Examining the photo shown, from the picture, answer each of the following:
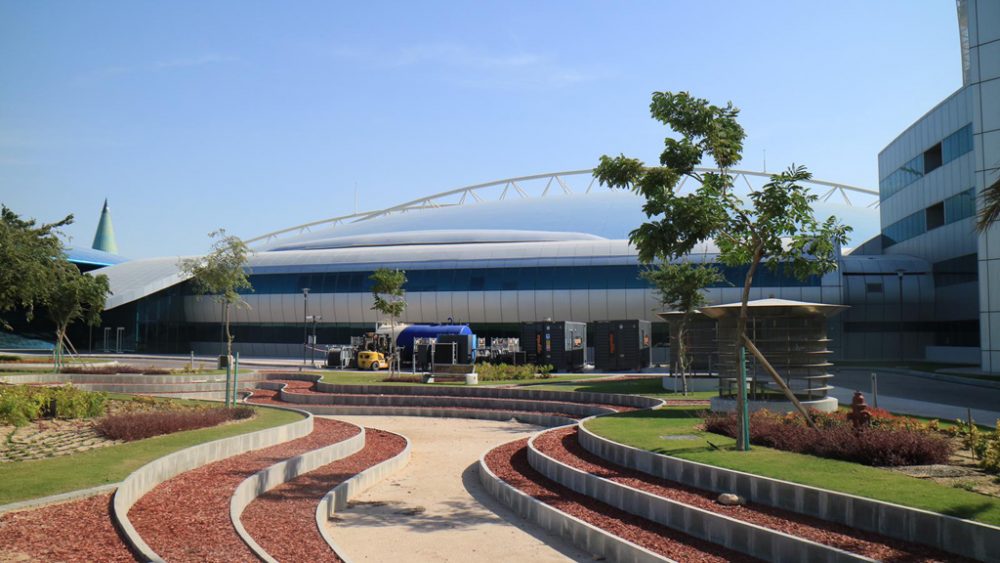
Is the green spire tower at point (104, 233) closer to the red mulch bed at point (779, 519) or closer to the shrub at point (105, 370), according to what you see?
the shrub at point (105, 370)

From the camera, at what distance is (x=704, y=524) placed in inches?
430

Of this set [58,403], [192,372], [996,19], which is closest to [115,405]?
[58,403]

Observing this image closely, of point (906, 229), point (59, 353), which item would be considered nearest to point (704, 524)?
point (59, 353)

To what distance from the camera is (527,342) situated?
50469 millimetres

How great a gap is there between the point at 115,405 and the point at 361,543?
48.6 ft

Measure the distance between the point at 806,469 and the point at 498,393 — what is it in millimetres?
19829

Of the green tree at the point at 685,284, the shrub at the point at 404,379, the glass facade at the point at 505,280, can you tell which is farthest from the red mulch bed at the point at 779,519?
the glass facade at the point at 505,280

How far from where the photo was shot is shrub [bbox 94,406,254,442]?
17.1 meters

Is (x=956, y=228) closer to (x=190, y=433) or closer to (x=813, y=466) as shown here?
(x=813, y=466)

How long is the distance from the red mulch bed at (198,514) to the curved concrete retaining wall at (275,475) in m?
0.11

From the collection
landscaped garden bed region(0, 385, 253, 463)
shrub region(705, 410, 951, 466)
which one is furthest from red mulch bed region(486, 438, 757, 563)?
landscaped garden bed region(0, 385, 253, 463)

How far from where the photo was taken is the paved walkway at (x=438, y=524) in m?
11.1

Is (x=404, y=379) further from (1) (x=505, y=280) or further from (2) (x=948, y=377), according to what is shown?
(1) (x=505, y=280)

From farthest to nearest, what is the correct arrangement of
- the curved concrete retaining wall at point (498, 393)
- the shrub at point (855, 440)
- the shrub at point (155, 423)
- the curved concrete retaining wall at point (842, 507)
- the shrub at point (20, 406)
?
the curved concrete retaining wall at point (498, 393) → the shrub at point (20, 406) → the shrub at point (155, 423) → the shrub at point (855, 440) → the curved concrete retaining wall at point (842, 507)
